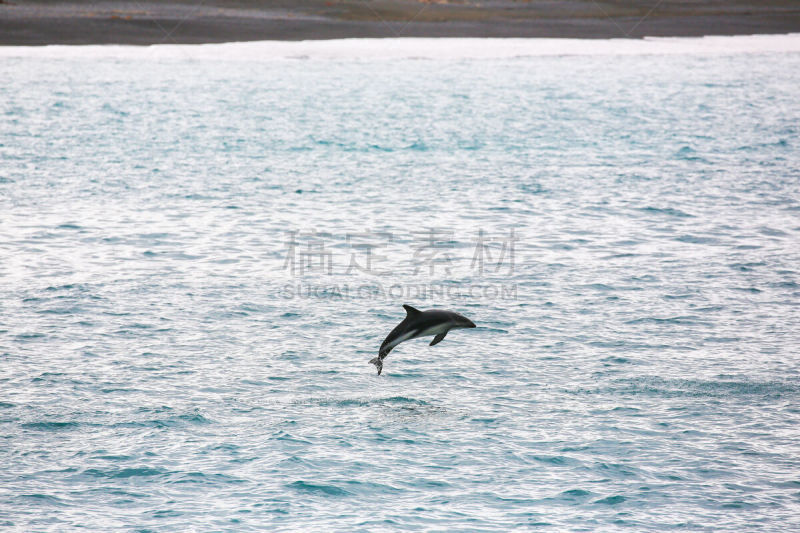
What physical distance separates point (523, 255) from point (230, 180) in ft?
48.1

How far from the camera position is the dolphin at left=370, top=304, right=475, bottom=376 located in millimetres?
16172

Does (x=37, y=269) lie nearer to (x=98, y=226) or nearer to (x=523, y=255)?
(x=98, y=226)

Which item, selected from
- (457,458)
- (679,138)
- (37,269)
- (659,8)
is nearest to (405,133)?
(679,138)

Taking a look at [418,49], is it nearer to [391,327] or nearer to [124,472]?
[391,327]

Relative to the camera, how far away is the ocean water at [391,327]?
549 inches

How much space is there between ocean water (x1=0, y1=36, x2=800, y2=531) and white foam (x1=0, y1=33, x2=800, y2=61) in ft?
116

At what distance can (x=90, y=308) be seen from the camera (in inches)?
853

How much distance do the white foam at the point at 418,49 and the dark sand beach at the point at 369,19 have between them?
6.70 ft

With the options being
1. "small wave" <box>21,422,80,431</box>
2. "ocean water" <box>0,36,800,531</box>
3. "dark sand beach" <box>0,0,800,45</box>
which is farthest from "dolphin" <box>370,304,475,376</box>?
"dark sand beach" <box>0,0,800,45</box>

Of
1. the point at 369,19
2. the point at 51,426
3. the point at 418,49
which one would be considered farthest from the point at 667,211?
the point at 418,49

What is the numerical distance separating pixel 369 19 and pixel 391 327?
66539 millimetres

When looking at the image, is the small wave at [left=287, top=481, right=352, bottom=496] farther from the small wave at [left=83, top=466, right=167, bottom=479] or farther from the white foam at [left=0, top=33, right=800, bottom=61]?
the white foam at [left=0, top=33, right=800, bottom=61]

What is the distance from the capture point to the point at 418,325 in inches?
641

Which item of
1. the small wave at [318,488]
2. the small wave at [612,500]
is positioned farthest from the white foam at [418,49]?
the small wave at [612,500]
